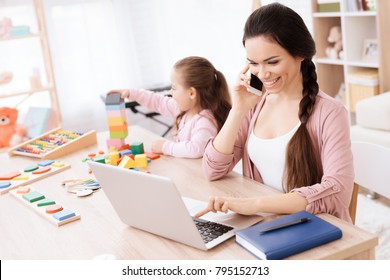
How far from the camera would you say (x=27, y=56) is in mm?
4262

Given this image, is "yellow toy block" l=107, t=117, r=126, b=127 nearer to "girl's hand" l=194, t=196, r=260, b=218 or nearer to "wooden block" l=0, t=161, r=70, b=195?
"wooden block" l=0, t=161, r=70, b=195

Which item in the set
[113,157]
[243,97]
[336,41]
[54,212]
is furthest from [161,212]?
[336,41]

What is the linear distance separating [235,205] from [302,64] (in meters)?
0.52

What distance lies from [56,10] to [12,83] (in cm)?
66

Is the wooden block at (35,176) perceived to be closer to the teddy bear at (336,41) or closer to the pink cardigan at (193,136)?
the pink cardigan at (193,136)

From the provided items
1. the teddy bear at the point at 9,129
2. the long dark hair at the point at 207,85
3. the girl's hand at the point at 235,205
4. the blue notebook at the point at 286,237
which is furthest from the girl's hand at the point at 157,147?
the teddy bear at the point at 9,129

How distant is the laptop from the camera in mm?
1299

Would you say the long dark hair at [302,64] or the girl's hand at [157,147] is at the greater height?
the long dark hair at [302,64]

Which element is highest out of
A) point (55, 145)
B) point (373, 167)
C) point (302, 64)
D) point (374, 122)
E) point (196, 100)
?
point (302, 64)

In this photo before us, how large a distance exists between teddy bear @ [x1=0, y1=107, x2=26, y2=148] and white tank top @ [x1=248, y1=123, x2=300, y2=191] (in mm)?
2481

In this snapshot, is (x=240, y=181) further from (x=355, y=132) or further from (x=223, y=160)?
(x=355, y=132)

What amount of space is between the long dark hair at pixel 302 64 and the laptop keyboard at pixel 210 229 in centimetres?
35

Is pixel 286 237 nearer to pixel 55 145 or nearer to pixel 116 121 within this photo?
pixel 116 121

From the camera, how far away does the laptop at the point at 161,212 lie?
1299 millimetres
